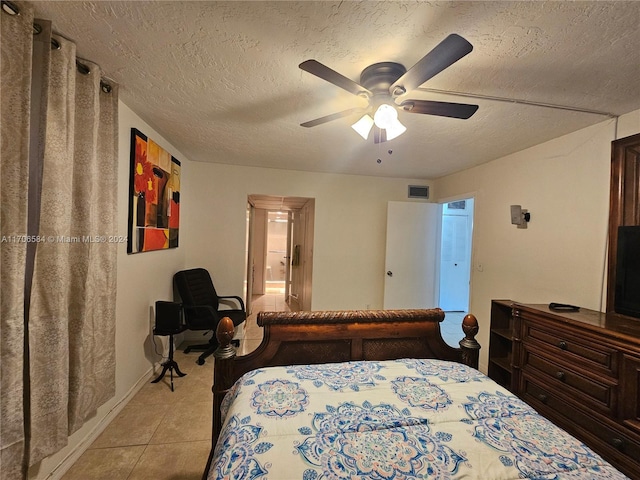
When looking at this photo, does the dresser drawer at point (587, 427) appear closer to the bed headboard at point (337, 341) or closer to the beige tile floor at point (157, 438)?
the bed headboard at point (337, 341)

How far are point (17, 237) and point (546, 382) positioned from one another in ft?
10.4

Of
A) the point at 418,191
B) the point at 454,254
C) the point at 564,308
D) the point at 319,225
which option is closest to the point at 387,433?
the point at 564,308

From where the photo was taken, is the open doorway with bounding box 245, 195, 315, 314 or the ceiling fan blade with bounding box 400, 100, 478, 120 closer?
→ the ceiling fan blade with bounding box 400, 100, 478, 120

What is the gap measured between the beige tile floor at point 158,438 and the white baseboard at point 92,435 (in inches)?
1.1

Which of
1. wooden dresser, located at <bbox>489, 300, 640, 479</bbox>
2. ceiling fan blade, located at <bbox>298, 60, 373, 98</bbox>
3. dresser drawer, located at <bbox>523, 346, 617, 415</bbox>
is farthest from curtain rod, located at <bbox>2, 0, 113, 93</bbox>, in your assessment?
dresser drawer, located at <bbox>523, 346, 617, 415</bbox>

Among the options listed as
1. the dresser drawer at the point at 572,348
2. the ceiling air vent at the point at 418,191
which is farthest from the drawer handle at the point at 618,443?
the ceiling air vent at the point at 418,191

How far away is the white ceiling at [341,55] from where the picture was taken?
117 cm

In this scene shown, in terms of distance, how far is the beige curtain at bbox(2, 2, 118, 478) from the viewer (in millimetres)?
1277

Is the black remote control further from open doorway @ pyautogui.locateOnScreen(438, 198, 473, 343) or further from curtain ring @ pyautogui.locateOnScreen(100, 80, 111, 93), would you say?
curtain ring @ pyautogui.locateOnScreen(100, 80, 111, 93)

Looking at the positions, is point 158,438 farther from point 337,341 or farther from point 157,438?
point 337,341

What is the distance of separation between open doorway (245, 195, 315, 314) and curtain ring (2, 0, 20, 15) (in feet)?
10.1

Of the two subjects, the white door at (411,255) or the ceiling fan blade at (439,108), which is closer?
the ceiling fan blade at (439,108)

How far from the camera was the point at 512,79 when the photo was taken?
5.26 ft

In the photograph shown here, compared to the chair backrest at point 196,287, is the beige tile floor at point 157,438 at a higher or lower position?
lower
